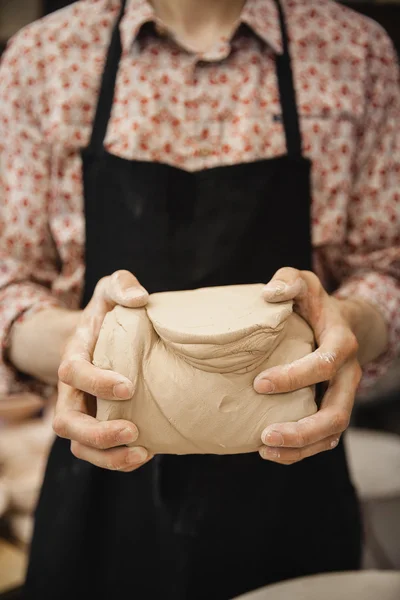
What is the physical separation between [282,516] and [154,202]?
80 centimetres

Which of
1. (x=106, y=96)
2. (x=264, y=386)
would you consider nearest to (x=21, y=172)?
(x=106, y=96)

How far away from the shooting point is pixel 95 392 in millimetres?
909

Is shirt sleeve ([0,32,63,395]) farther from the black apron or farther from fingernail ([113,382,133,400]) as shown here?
fingernail ([113,382,133,400])

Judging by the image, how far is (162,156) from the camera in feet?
4.33

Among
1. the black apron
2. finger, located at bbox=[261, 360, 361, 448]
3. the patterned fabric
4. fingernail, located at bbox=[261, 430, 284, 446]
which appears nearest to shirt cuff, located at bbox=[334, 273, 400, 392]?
the patterned fabric

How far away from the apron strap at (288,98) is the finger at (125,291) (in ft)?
1.79

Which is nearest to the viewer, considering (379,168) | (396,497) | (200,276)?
(200,276)

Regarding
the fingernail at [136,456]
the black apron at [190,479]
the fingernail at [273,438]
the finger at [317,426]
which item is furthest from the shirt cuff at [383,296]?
the fingernail at [136,456]

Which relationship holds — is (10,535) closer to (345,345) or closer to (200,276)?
(200,276)

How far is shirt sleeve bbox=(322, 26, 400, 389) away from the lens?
4.64 feet

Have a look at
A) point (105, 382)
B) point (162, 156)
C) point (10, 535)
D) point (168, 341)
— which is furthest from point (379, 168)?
point (10, 535)

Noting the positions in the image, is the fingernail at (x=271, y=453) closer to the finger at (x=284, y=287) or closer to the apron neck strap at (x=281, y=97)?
the finger at (x=284, y=287)

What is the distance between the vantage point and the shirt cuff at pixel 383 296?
1.31m

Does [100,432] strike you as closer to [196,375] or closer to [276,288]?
[196,375]
